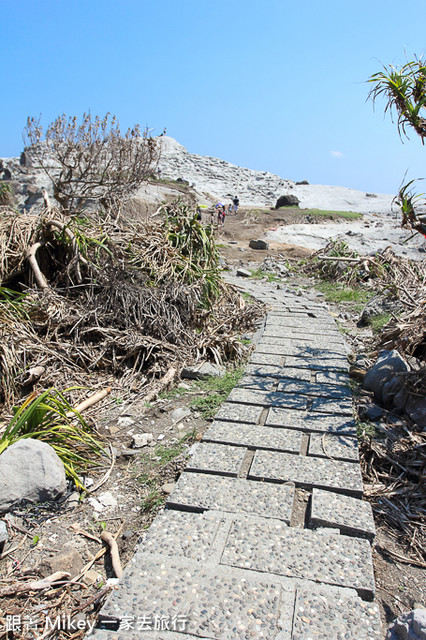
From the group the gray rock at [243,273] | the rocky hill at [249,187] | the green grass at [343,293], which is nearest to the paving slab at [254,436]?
the green grass at [343,293]

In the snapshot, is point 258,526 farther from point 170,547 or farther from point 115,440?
point 115,440

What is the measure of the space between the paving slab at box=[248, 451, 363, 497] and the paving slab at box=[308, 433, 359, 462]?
46mm

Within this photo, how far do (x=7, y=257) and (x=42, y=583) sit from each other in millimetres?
3097

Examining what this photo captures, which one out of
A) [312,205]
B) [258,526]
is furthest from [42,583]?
[312,205]

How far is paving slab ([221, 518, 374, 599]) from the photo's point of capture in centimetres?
172

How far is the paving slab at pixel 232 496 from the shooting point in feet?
6.95

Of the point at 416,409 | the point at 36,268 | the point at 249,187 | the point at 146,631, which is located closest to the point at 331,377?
the point at 416,409

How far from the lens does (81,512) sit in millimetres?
2244

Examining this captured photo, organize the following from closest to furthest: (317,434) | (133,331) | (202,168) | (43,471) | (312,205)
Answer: (43,471), (317,434), (133,331), (312,205), (202,168)

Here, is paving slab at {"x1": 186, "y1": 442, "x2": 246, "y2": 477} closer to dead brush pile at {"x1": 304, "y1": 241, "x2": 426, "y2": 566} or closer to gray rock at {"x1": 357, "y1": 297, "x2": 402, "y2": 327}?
dead brush pile at {"x1": 304, "y1": 241, "x2": 426, "y2": 566}

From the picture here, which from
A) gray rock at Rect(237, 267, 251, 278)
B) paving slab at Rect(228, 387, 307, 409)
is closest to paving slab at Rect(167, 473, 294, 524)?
paving slab at Rect(228, 387, 307, 409)

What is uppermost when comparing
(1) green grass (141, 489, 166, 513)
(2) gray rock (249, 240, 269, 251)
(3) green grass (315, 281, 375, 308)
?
(2) gray rock (249, 240, 269, 251)

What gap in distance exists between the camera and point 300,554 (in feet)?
6.01

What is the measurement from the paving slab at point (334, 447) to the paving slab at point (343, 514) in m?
0.35
